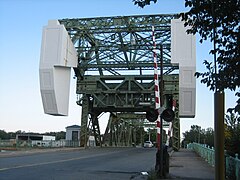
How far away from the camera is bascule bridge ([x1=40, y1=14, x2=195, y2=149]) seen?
1515 inches

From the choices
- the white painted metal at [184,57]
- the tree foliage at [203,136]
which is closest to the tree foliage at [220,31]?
the tree foliage at [203,136]

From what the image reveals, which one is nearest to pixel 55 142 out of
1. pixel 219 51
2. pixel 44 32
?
pixel 44 32

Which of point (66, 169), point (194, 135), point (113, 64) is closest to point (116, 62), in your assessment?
point (113, 64)

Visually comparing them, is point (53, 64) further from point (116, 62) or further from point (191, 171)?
point (191, 171)

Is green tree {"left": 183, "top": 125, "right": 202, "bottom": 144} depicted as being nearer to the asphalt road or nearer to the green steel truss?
the green steel truss

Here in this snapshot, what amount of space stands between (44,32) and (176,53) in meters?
14.4

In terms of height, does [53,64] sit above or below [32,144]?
above

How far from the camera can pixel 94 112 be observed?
5234cm

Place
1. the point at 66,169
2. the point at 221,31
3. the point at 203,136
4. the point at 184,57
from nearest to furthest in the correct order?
the point at 221,31, the point at 66,169, the point at 184,57, the point at 203,136

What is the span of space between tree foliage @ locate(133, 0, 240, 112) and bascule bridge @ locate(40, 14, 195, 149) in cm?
3052

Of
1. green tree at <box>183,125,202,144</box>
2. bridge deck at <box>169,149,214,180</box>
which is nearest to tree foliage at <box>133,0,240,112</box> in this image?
bridge deck at <box>169,149,214,180</box>

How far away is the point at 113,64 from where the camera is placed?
151 feet

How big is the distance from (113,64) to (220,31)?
132 ft

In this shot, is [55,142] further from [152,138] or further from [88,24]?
[152,138]
